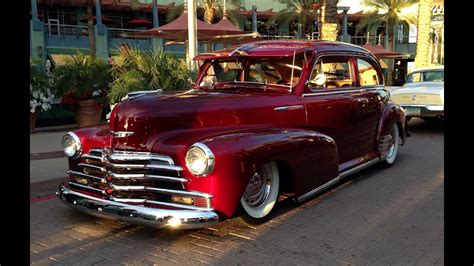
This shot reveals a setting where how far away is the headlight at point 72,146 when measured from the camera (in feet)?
14.4

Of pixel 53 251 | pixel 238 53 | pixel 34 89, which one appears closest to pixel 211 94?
pixel 238 53

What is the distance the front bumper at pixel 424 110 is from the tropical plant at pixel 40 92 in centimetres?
813

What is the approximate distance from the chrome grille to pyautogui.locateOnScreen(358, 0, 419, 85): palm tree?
3021 cm

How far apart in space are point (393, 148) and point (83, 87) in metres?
6.75

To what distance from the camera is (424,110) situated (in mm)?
10023

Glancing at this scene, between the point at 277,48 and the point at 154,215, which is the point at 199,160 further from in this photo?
the point at 277,48

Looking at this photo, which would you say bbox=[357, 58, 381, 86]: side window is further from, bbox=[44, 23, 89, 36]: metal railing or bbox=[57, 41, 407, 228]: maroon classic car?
bbox=[44, 23, 89, 36]: metal railing

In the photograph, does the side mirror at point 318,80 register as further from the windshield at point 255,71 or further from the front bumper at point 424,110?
the front bumper at point 424,110

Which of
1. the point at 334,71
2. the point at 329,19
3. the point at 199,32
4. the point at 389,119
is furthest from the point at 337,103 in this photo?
the point at 329,19

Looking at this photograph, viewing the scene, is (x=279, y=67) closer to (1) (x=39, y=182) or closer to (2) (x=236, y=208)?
(2) (x=236, y=208)

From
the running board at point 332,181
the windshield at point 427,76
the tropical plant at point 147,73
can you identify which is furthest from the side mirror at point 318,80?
the windshield at point 427,76

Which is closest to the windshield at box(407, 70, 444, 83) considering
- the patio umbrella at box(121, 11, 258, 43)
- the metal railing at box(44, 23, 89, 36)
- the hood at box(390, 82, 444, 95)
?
the hood at box(390, 82, 444, 95)
